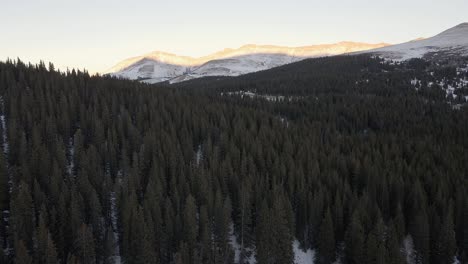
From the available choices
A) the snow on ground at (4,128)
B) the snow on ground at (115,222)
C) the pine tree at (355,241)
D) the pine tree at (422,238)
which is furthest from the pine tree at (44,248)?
the pine tree at (422,238)

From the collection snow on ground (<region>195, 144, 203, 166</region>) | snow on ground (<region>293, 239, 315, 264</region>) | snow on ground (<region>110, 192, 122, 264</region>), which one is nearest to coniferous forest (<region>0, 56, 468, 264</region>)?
snow on ground (<region>110, 192, 122, 264</region>)

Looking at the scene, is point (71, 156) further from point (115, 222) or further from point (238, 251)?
point (238, 251)

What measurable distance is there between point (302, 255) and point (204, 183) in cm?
1734

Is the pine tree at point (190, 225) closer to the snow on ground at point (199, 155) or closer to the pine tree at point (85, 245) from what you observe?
the pine tree at point (85, 245)

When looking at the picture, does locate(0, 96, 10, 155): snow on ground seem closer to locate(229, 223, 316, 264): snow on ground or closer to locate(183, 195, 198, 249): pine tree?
locate(183, 195, 198, 249): pine tree

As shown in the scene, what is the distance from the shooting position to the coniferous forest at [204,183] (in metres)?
49.9

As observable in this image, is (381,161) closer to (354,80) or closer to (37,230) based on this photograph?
(37,230)

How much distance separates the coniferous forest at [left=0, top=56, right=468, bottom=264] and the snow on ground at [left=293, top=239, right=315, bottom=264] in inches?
46.4

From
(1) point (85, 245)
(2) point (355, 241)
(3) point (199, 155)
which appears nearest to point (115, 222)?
(1) point (85, 245)

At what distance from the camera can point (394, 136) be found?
95.6m

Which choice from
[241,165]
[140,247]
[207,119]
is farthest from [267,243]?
[207,119]

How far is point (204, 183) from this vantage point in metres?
59.8

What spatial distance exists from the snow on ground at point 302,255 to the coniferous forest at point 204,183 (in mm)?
1179

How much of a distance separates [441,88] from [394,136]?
245 feet
